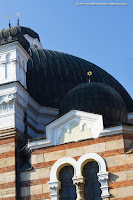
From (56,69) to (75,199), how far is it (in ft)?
28.9

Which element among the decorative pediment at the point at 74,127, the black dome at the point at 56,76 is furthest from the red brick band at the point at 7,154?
the black dome at the point at 56,76

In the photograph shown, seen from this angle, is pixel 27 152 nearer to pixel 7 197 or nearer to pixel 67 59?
pixel 7 197

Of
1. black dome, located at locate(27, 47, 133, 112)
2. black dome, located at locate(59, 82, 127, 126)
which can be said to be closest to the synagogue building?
black dome, located at locate(59, 82, 127, 126)

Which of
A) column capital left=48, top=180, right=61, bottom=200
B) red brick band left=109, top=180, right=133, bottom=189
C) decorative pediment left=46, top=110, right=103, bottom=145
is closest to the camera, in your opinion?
red brick band left=109, top=180, right=133, bottom=189

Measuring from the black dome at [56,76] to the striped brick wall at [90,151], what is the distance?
199 inches

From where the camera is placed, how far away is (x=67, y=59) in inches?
935

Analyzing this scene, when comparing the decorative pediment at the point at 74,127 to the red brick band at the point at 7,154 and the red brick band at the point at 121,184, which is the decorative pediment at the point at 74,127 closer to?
the red brick band at the point at 7,154

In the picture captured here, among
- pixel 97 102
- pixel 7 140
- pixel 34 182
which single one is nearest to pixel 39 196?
pixel 34 182

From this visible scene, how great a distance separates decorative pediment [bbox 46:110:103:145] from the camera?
1606cm

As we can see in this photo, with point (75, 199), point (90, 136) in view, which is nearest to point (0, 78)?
point (90, 136)

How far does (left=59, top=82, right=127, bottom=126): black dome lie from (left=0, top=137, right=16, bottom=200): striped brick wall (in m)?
2.58

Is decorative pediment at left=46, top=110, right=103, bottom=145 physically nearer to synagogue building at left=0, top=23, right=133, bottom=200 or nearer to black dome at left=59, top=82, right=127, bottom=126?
synagogue building at left=0, top=23, right=133, bottom=200

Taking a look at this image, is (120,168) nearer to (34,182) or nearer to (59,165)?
(59,165)

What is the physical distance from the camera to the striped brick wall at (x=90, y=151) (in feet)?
48.6
